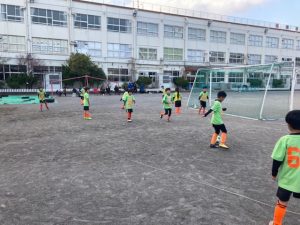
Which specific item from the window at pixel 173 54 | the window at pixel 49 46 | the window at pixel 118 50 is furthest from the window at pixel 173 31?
the window at pixel 49 46

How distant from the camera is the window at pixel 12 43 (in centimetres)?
3362

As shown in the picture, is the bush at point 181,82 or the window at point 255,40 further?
the window at point 255,40

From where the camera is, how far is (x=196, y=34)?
4712cm

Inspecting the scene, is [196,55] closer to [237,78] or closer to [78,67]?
[78,67]

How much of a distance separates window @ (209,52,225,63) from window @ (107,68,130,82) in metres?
16.4

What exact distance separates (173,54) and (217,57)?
30.2 feet

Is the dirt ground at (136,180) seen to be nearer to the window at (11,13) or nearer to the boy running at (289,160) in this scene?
the boy running at (289,160)

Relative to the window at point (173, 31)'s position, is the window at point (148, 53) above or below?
below

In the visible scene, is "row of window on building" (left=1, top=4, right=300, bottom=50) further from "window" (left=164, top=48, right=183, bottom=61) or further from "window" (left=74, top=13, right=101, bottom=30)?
"window" (left=164, top=48, right=183, bottom=61)

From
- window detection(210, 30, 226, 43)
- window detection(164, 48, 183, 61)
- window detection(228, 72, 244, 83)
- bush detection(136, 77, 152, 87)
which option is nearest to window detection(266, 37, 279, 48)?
window detection(210, 30, 226, 43)

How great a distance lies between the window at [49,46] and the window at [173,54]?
1597cm

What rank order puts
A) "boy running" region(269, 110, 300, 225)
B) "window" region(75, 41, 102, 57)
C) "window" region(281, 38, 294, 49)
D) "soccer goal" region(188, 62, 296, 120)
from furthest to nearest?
"window" region(281, 38, 294, 49) < "window" region(75, 41, 102, 57) < "soccer goal" region(188, 62, 296, 120) < "boy running" region(269, 110, 300, 225)

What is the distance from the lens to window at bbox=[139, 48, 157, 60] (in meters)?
42.8

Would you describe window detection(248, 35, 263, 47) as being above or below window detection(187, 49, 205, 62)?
above
